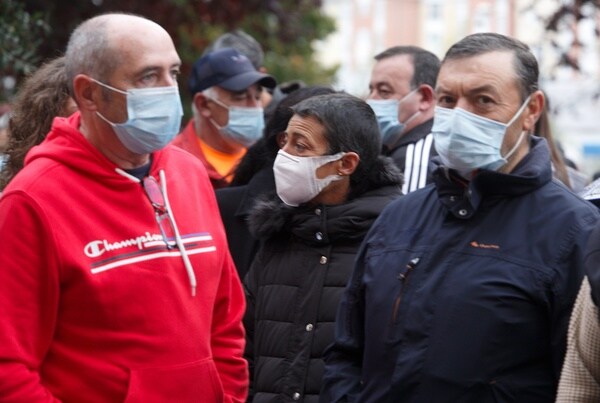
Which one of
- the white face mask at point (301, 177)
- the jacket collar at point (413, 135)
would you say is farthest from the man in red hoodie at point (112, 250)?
the jacket collar at point (413, 135)

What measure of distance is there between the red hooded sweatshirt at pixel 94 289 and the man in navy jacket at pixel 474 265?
582mm

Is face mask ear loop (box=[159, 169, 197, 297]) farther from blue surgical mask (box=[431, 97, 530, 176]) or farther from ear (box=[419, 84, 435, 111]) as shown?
ear (box=[419, 84, 435, 111])

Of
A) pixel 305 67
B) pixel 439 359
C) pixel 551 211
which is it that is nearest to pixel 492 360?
pixel 439 359

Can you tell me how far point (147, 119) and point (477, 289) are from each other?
1248 millimetres

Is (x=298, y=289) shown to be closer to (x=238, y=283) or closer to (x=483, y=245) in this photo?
(x=238, y=283)

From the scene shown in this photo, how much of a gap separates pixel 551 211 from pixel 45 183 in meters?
1.65

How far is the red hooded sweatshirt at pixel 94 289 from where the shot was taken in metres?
3.89

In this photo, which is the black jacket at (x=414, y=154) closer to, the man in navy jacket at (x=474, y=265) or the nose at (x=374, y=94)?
the nose at (x=374, y=94)

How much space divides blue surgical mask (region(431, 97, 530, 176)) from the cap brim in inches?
139

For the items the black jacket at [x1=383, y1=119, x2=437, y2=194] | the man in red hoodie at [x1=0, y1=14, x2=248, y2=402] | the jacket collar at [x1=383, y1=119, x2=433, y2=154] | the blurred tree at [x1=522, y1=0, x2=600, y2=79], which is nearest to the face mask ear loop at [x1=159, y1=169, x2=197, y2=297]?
the man in red hoodie at [x1=0, y1=14, x2=248, y2=402]

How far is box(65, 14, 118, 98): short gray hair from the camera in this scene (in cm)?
418

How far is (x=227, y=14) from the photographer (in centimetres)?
1305

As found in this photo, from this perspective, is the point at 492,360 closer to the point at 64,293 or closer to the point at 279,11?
the point at 64,293

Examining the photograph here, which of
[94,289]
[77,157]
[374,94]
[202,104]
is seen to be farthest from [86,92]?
[202,104]
